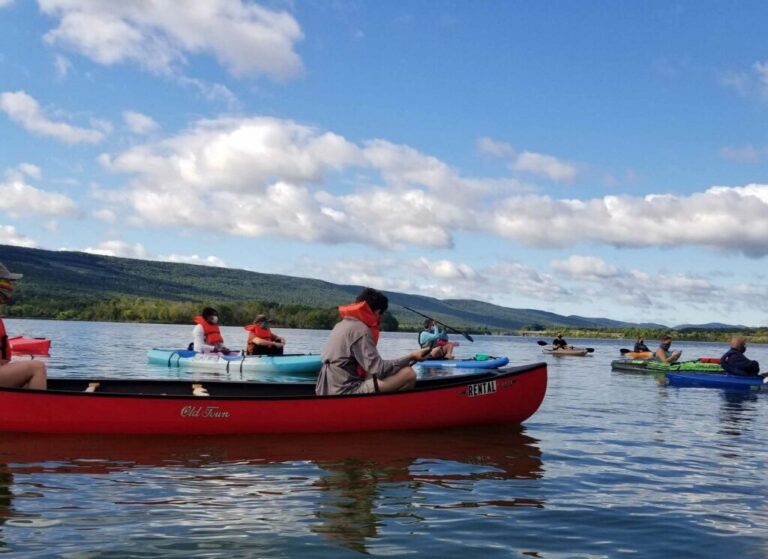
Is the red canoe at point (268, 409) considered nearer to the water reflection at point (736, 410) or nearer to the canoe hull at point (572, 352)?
the water reflection at point (736, 410)

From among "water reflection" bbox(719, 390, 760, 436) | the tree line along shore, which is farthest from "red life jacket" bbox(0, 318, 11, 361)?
the tree line along shore

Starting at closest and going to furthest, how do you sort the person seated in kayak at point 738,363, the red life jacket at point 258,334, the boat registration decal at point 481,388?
1. the boat registration decal at point 481,388
2. the person seated in kayak at point 738,363
3. the red life jacket at point 258,334

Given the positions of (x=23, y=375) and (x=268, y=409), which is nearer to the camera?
(x=23, y=375)

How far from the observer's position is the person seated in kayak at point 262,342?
25.6 meters

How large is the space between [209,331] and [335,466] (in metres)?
16.4

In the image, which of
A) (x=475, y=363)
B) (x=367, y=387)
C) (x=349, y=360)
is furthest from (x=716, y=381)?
(x=349, y=360)

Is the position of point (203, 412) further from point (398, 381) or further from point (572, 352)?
point (572, 352)

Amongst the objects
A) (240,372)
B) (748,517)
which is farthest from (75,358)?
(748,517)

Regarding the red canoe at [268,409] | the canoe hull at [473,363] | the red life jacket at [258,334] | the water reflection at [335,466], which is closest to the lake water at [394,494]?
the water reflection at [335,466]

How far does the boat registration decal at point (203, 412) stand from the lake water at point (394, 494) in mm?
419

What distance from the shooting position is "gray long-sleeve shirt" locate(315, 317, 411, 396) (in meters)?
11.0

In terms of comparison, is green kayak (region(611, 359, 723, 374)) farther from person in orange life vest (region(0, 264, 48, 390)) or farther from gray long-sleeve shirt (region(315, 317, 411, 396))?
person in orange life vest (region(0, 264, 48, 390))

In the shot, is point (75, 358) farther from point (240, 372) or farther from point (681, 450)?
point (681, 450)

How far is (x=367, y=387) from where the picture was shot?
11.6m
